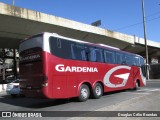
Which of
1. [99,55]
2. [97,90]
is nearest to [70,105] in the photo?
[97,90]

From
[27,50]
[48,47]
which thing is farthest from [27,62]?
[48,47]

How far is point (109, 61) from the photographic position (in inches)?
722

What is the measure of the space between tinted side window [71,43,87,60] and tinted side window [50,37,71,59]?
382 mm

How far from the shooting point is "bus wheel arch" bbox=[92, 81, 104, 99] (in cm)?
1618

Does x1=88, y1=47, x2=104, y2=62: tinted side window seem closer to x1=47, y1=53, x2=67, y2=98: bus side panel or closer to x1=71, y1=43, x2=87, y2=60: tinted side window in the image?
x1=71, y1=43, x2=87, y2=60: tinted side window

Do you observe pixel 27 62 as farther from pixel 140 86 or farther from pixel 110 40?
pixel 110 40

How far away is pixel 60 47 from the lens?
13.9m

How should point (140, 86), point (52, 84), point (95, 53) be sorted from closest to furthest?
point (52, 84) → point (95, 53) → point (140, 86)

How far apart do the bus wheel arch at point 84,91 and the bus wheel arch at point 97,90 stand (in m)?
0.37

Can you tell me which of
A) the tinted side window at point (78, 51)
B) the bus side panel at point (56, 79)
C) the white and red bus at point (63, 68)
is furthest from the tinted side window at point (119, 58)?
the bus side panel at point (56, 79)

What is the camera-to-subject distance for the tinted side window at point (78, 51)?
48.6 ft

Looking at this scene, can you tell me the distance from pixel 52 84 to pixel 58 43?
Result: 197cm

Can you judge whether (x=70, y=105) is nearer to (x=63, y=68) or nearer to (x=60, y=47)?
(x=63, y=68)

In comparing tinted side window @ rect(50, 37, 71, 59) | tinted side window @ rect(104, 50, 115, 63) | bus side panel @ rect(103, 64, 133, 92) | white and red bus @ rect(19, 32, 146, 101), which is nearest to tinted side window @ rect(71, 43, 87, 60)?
white and red bus @ rect(19, 32, 146, 101)
